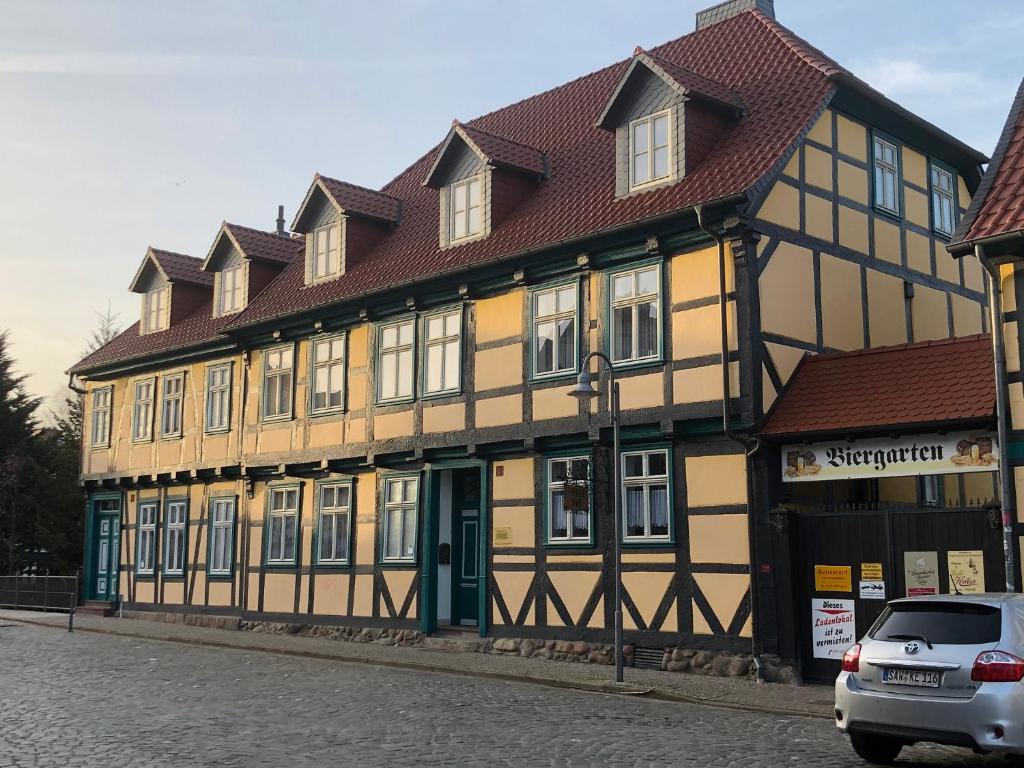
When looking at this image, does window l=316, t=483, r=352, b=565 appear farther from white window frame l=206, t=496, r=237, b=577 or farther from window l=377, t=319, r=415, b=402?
white window frame l=206, t=496, r=237, b=577

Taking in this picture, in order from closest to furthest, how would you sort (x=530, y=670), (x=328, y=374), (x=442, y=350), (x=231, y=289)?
1. (x=530, y=670)
2. (x=442, y=350)
3. (x=328, y=374)
4. (x=231, y=289)

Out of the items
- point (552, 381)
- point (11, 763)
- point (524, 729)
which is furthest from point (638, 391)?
point (11, 763)

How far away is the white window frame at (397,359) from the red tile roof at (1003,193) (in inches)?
422

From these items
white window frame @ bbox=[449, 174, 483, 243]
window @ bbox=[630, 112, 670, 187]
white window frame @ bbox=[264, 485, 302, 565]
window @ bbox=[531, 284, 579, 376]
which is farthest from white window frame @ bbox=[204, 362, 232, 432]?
window @ bbox=[630, 112, 670, 187]

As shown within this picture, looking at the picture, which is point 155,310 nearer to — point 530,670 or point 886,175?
point 530,670

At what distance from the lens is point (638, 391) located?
18.3 m

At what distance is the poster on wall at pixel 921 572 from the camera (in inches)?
593

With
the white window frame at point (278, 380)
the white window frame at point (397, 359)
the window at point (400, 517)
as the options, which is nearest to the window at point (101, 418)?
the white window frame at point (278, 380)

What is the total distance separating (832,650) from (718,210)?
6.22 m

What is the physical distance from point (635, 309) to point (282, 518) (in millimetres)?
10448

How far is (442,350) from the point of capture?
72.1ft

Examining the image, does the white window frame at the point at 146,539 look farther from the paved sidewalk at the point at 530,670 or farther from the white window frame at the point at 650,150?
the white window frame at the point at 650,150

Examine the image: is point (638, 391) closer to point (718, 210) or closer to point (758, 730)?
point (718, 210)

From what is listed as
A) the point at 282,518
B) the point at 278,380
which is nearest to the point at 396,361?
the point at 278,380
